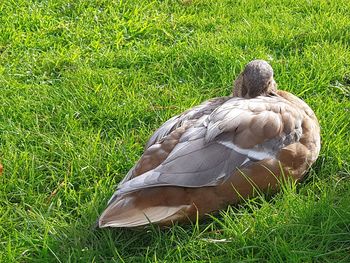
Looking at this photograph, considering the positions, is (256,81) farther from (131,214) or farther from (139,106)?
(131,214)

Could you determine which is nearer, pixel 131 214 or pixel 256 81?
pixel 131 214

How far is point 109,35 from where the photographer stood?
17.9 ft

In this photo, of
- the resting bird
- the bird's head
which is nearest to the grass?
the resting bird

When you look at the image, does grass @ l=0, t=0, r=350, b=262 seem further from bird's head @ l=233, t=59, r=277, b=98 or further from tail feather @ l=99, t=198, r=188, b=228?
bird's head @ l=233, t=59, r=277, b=98

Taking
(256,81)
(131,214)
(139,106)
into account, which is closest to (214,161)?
(131,214)

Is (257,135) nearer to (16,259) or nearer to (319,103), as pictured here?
(319,103)

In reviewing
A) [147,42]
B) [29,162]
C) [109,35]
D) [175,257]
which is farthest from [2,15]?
[175,257]

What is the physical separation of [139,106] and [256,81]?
918 millimetres

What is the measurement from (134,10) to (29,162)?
2.53m

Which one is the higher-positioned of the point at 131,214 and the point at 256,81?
the point at 256,81

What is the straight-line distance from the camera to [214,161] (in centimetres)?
321

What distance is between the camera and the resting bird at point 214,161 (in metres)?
3.10

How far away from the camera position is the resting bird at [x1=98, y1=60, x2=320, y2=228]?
10.2 feet

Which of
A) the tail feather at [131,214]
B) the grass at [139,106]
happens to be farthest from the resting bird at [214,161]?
the grass at [139,106]
